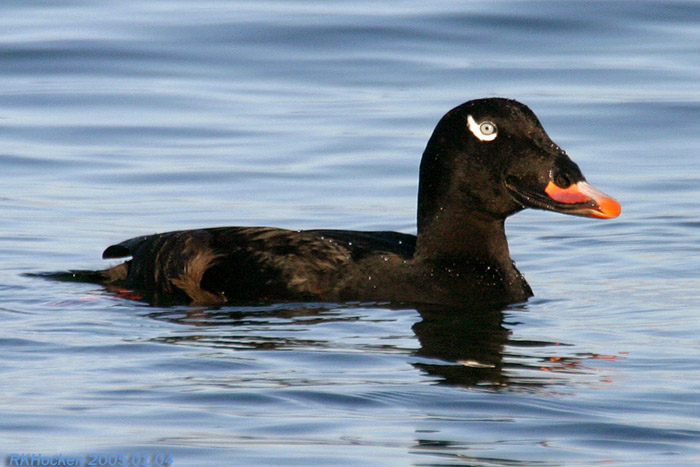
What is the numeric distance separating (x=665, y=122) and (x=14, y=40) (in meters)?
7.61

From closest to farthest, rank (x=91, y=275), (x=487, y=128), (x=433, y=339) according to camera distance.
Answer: (x=433, y=339) → (x=487, y=128) → (x=91, y=275)

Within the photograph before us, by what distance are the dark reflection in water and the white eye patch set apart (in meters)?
0.92

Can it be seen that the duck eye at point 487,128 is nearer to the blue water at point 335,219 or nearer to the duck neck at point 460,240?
the duck neck at point 460,240

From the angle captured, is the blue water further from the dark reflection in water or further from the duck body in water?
the duck body in water

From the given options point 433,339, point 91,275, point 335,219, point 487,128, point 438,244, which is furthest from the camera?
point 335,219

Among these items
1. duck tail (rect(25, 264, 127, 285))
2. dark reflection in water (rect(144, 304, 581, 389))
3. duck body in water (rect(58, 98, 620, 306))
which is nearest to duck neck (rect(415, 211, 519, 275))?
duck body in water (rect(58, 98, 620, 306))

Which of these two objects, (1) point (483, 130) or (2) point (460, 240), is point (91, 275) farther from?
(1) point (483, 130)

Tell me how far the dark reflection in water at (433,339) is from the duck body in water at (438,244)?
134 millimetres

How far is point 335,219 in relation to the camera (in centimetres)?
1108

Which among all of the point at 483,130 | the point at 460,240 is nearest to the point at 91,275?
the point at 460,240

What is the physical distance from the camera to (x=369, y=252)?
8234 millimetres

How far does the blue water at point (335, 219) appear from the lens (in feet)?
19.1

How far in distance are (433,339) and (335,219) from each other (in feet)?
12.0

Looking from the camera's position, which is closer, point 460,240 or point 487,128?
point 487,128
